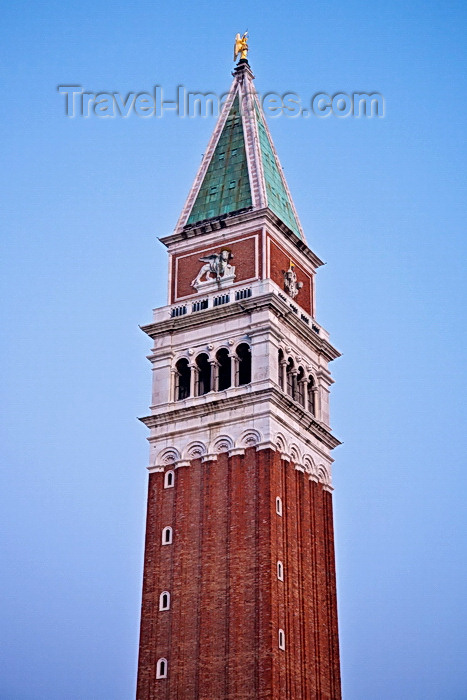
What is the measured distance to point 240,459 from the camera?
68750 millimetres

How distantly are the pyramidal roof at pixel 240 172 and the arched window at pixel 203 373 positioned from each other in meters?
10.4

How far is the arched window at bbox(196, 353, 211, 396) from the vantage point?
7319 cm

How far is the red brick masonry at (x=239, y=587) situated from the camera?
62.8 metres

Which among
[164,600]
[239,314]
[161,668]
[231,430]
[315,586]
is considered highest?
[239,314]

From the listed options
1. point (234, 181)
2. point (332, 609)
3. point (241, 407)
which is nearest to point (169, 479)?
point (241, 407)

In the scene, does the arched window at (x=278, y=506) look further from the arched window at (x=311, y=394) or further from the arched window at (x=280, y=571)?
the arched window at (x=311, y=394)

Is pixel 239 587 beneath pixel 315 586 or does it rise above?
beneath

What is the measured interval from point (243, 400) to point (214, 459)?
3704mm

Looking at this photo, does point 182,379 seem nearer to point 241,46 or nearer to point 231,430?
point 231,430

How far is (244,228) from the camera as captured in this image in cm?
7688

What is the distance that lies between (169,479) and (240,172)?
2191 centimetres

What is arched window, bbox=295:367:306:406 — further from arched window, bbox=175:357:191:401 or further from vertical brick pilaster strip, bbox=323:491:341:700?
arched window, bbox=175:357:191:401

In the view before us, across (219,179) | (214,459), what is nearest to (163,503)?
(214,459)

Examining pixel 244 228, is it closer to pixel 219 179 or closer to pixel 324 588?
pixel 219 179
